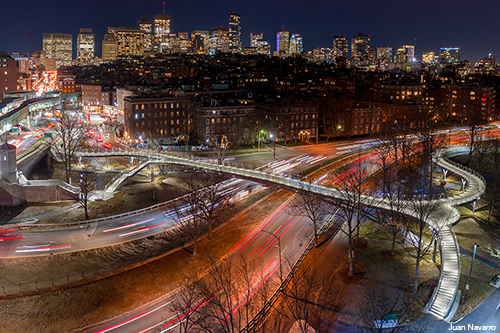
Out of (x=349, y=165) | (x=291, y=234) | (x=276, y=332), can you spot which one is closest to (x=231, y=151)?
(x=349, y=165)

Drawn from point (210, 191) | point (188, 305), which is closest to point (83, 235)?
point (210, 191)

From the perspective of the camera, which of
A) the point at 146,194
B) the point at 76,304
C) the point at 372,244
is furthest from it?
the point at 146,194

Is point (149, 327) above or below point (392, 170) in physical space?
below

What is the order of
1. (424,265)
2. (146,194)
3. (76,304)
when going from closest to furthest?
(76,304) < (424,265) < (146,194)

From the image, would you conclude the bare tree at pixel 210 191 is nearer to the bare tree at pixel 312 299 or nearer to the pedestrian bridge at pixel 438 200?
the pedestrian bridge at pixel 438 200

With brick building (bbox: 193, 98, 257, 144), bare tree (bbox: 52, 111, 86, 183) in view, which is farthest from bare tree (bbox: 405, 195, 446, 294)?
brick building (bbox: 193, 98, 257, 144)

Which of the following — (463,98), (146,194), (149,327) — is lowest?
(149,327)

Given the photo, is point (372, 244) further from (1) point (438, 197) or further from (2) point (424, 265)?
(1) point (438, 197)

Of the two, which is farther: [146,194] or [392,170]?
[392,170]

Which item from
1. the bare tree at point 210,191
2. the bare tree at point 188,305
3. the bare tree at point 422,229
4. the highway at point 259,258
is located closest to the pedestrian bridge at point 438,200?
the bare tree at point 422,229
